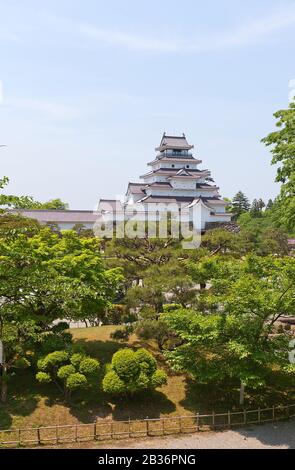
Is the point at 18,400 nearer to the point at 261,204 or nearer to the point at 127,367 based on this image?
the point at 127,367

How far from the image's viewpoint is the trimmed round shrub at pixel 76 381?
16422 mm

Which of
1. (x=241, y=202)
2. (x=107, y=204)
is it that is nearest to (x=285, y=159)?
(x=107, y=204)

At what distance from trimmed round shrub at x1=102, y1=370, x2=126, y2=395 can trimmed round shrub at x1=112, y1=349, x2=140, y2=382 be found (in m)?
0.22

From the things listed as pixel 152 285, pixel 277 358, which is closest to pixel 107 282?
pixel 152 285

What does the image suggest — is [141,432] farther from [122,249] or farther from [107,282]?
[122,249]

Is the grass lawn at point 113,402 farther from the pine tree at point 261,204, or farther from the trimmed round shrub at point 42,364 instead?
the pine tree at point 261,204

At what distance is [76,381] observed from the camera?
16.4m

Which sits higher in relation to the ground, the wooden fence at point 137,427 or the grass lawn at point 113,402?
the grass lawn at point 113,402

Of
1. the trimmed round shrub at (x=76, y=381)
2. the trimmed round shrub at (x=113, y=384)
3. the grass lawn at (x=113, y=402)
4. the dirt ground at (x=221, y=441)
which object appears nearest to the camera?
the dirt ground at (x=221, y=441)

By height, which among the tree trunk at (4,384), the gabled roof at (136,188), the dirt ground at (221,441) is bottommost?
the dirt ground at (221,441)

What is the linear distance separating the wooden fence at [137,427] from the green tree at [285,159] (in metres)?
7.73

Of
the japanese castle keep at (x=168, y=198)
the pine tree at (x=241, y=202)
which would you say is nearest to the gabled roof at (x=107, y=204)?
the japanese castle keep at (x=168, y=198)

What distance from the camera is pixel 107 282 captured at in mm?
20500

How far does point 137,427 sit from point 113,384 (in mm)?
1834
